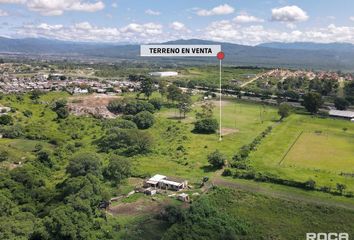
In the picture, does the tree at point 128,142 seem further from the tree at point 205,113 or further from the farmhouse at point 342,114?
the farmhouse at point 342,114

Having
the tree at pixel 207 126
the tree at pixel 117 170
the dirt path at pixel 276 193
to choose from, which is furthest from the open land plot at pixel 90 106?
the dirt path at pixel 276 193

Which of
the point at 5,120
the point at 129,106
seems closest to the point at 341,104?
the point at 129,106

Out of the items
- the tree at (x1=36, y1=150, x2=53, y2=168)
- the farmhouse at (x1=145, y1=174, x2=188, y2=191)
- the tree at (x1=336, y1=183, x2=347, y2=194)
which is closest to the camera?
the tree at (x1=336, y1=183, x2=347, y2=194)

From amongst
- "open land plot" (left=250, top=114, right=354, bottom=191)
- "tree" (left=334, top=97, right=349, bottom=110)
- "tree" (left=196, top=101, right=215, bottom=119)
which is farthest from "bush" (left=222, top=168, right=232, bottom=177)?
"tree" (left=334, top=97, right=349, bottom=110)

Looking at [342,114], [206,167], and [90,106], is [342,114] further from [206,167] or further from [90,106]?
[90,106]

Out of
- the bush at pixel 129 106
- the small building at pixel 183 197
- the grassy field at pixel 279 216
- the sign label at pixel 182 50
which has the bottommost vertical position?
the grassy field at pixel 279 216

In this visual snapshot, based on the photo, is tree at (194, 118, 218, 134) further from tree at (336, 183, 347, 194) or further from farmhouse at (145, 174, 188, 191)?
tree at (336, 183, 347, 194)
